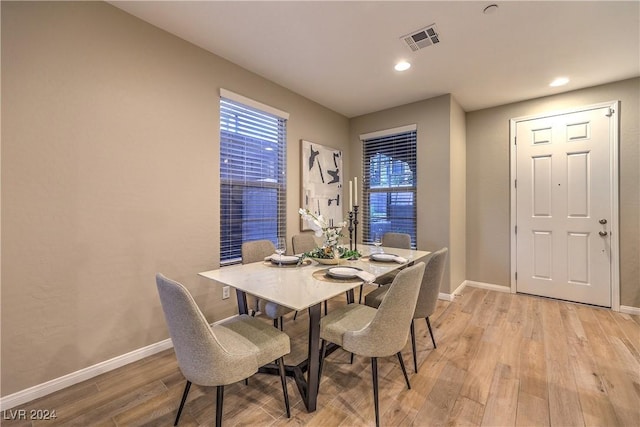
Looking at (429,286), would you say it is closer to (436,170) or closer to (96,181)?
(436,170)

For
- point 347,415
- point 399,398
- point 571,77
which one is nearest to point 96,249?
point 347,415

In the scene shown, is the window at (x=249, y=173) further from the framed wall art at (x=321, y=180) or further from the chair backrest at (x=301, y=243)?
the chair backrest at (x=301, y=243)

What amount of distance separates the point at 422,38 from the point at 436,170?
5.46 ft

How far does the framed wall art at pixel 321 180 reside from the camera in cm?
352

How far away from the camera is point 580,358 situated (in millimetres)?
2113

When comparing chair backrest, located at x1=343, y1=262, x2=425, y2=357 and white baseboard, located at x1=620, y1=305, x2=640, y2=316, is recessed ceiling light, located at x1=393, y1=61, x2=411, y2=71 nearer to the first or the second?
chair backrest, located at x1=343, y1=262, x2=425, y2=357

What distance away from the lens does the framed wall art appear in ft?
11.5

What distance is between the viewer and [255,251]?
7.98 ft

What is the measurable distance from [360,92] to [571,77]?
91.1 inches

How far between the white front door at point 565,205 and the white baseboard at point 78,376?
437 centimetres

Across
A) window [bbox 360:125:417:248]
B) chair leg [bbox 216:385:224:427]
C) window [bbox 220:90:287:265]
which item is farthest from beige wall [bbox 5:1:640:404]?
window [bbox 360:125:417:248]

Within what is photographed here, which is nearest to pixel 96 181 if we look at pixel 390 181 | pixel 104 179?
pixel 104 179

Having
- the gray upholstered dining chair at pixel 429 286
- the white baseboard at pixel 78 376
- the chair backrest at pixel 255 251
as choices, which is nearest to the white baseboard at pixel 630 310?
the gray upholstered dining chair at pixel 429 286

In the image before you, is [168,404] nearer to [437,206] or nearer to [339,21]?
[339,21]
